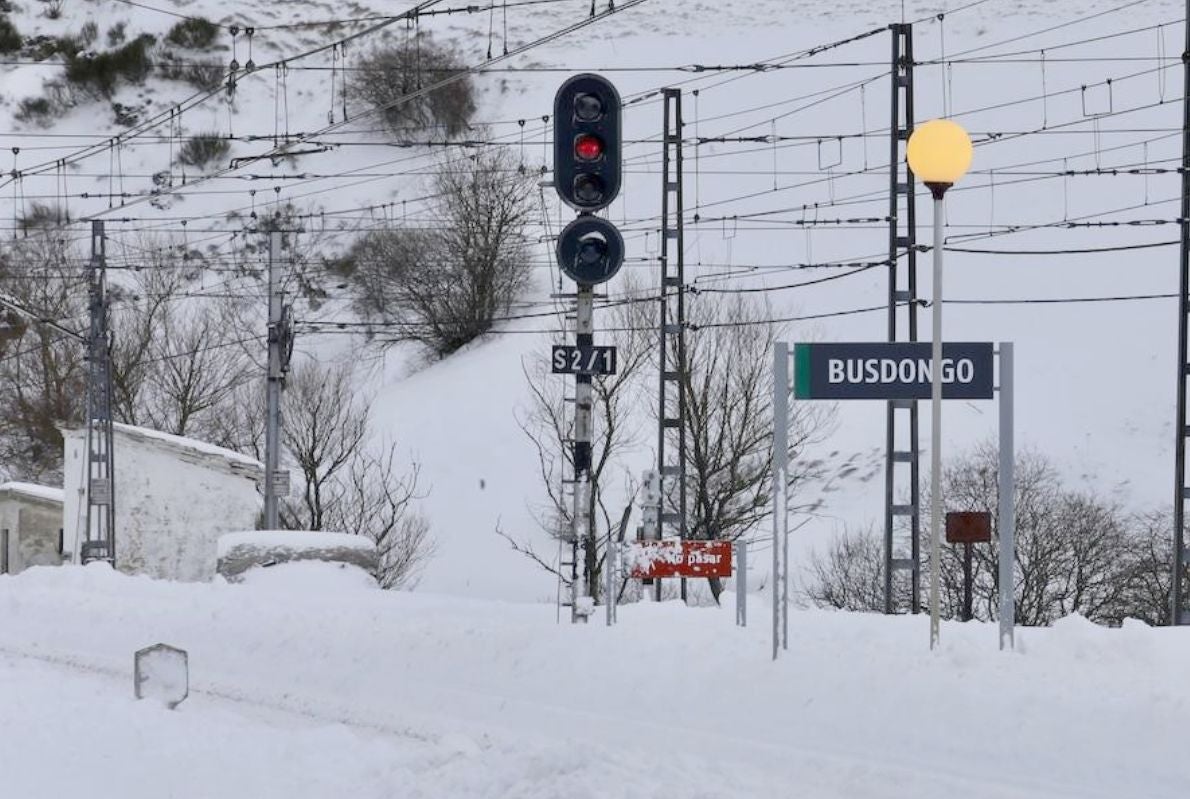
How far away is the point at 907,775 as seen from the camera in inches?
397

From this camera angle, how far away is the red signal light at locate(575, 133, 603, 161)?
620 inches

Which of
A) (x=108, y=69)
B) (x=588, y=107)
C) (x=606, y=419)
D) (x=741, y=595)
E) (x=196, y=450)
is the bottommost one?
(x=741, y=595)

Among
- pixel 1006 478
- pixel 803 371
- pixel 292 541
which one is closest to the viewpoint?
pixel 803 371

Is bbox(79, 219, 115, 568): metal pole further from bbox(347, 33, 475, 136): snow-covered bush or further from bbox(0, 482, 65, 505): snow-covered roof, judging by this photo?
bbox(347, 33, 475, 136): snow-covered bush

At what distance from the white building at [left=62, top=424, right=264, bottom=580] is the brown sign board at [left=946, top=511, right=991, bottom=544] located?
20.3 metres

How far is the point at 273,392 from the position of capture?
32750 mm

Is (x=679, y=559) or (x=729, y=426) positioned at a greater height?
(x=729, y=426)

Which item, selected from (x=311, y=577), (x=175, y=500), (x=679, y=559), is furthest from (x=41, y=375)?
(x=679, y=559)

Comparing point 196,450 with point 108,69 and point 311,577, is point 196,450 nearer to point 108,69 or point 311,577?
point 311,577

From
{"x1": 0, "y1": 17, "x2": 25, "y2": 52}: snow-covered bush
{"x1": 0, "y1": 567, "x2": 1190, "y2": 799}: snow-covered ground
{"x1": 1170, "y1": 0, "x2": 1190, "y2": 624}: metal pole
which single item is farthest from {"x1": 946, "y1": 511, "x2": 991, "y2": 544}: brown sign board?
{"x1": 0, "y1": 17, "x2": 25, "y2": 52}: snow-covered bush

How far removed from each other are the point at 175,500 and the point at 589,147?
29.5 m

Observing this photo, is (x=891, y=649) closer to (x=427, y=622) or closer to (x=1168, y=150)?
(x=427, y=622)

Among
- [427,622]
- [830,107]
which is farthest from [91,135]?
[427,622]

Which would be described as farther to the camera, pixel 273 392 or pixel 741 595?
pixel 273 392
